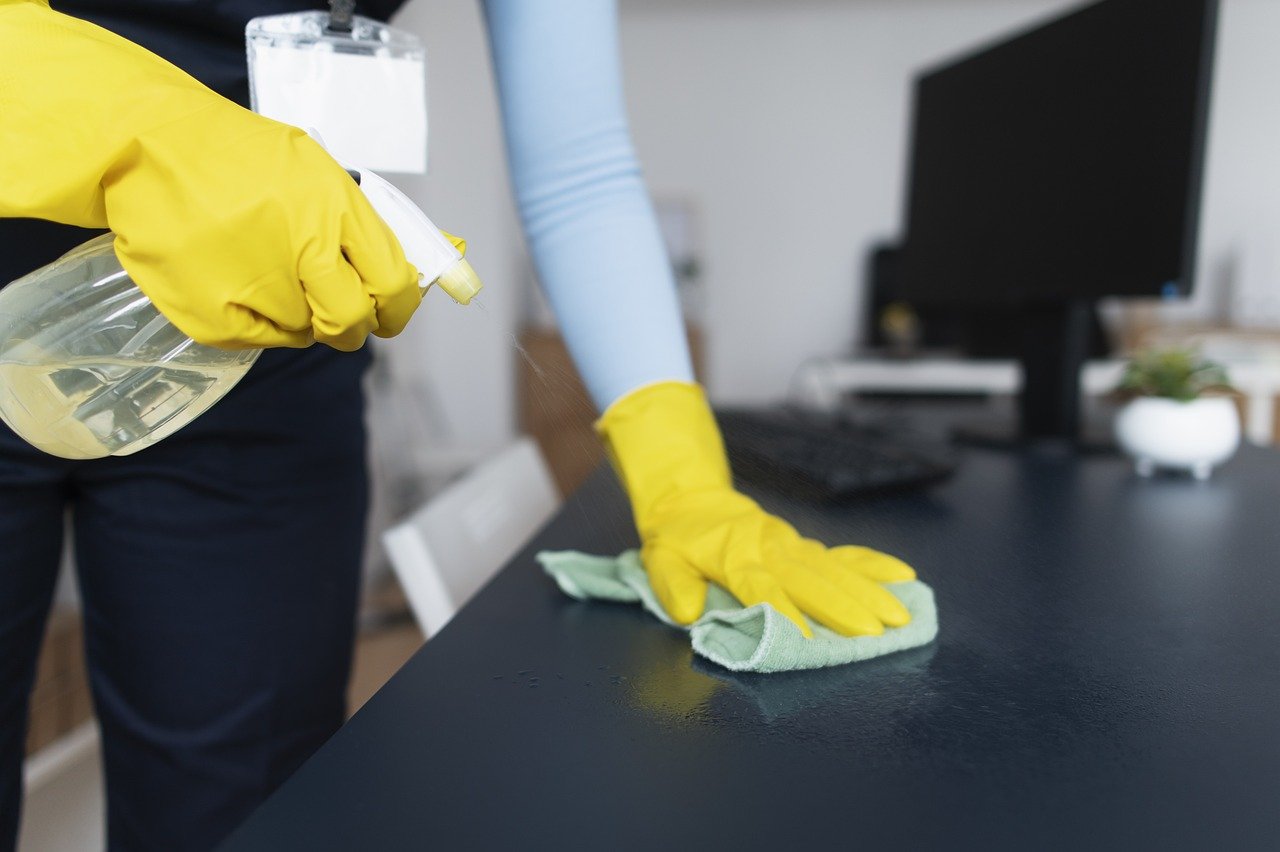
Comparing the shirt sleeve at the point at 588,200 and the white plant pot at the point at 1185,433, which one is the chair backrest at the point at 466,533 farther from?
the white plant pot at the point at 1185,433

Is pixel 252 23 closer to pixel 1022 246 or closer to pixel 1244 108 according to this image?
pixel 1022 246

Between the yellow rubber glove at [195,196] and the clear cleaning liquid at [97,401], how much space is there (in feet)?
0.22

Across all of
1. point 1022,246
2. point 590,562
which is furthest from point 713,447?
point 1022,246

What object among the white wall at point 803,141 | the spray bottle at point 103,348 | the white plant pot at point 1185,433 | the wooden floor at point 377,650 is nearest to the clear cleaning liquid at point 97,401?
the spray bottle at point 103,348

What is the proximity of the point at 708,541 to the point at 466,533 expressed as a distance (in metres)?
0.34

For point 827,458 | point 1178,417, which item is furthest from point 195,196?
point 1178,417

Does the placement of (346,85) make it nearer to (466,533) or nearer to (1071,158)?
(466,533)

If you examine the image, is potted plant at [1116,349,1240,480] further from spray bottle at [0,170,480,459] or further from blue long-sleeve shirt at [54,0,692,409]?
spray bottle at [0,170,480,459]

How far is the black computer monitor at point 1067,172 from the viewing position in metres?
1.08

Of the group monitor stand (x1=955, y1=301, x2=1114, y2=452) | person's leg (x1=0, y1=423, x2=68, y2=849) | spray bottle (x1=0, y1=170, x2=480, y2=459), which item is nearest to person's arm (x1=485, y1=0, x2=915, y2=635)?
spray bottle (x1=0, y1=170, x2=480, y2=459)

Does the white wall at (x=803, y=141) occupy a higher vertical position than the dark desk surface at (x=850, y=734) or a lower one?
higher

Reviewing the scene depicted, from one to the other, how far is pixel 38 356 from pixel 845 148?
14.6 feet

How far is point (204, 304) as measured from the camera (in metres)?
0.42

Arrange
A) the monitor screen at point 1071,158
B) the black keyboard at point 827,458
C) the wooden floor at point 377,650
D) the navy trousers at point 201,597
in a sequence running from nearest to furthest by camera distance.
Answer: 1. the navy trousers at point 201,597
2. the black keyboard at point 827,458
3. the monitor screen at point 1071,158
4. the wooden floor at point 377,650
